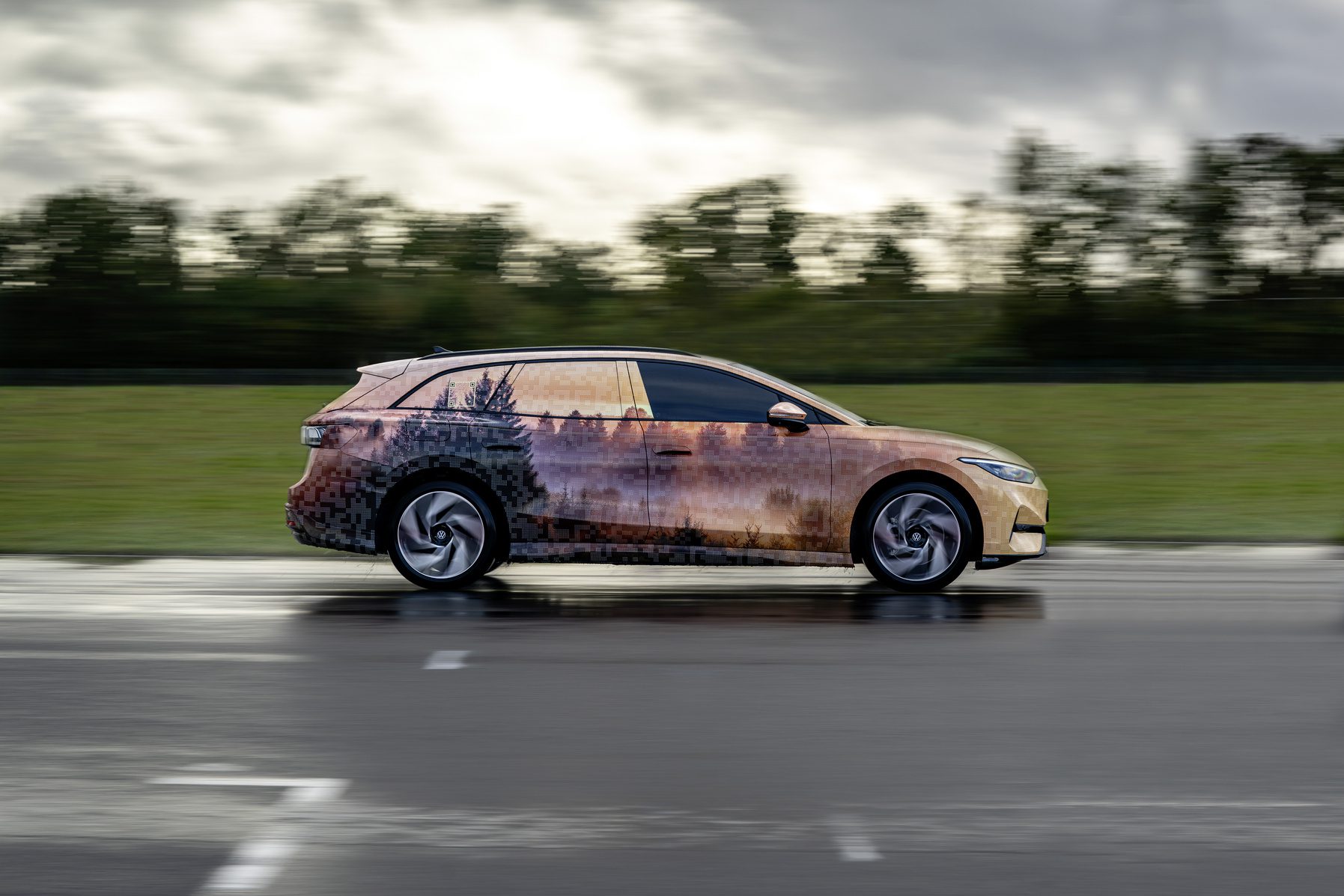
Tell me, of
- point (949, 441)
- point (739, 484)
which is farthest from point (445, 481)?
point (949, 441)

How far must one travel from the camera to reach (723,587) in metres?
11.4

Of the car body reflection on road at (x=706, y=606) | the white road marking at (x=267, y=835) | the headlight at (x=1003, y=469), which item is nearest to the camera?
the white road marking at (x=267, y=835)

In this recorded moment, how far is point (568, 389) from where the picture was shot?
11156mm

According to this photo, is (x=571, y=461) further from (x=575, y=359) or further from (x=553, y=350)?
(x=553, y=350)

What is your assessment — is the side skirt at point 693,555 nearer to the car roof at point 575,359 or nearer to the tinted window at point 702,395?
the tinted window at point 702,395

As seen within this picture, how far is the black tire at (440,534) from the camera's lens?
36.2 ft

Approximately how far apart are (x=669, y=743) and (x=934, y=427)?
19.2 metres

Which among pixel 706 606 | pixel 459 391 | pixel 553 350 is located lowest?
pixel 706 606

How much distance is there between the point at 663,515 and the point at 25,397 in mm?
20106

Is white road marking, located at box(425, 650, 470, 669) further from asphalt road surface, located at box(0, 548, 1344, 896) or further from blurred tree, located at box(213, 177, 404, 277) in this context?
blurred tree, located at box(213, 177, 404, 277)

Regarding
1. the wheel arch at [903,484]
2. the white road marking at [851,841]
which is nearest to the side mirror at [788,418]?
the wheel arch at [903,484]

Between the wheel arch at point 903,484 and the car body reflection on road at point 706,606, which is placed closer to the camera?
the car body reflection on road at point 706,606

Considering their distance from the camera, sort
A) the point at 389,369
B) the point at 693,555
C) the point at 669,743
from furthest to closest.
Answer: the point at 389,369
the point at 693,555
the point at 669,743

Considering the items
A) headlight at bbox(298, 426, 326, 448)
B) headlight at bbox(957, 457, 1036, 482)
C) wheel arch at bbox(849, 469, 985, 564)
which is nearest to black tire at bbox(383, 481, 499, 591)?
headlight at bbox(298, 426, 326, 448)
